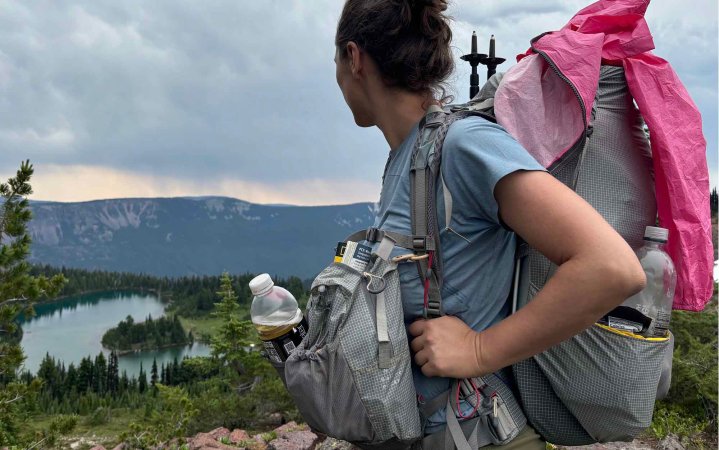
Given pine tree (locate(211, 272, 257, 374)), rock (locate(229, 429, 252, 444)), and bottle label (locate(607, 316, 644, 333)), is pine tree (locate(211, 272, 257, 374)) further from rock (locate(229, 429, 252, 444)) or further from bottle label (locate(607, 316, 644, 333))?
bottle label (locate(607, 316, 644, 333))

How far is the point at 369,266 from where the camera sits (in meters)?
1.81

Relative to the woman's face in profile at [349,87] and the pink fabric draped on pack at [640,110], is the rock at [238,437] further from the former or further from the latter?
the pink fabric draped on pack at [640,110]

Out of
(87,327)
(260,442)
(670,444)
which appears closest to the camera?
(670,444)

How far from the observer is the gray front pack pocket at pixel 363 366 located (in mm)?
1732

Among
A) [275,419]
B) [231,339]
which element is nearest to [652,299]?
[275,419]

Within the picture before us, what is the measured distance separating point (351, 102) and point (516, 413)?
119cm

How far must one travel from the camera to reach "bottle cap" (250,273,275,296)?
2.23m

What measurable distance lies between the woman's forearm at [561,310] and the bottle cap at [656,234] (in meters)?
0.46

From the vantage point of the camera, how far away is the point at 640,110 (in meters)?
1.95

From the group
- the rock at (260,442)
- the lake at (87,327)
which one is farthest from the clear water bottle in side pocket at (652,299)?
the lake at (87,327)

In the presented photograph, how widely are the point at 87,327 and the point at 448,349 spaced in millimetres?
188184

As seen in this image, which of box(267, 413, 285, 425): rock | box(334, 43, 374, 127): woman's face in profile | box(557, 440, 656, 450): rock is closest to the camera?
box(334, 43, 374, 127): woman's face in profile

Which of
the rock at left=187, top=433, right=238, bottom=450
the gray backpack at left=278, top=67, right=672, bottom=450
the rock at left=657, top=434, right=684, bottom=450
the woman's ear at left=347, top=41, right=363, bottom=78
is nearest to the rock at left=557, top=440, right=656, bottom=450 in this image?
the rock at left=657, top=434, right=684, bottom=450

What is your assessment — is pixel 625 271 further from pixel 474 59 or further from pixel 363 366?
pixel 474 59
